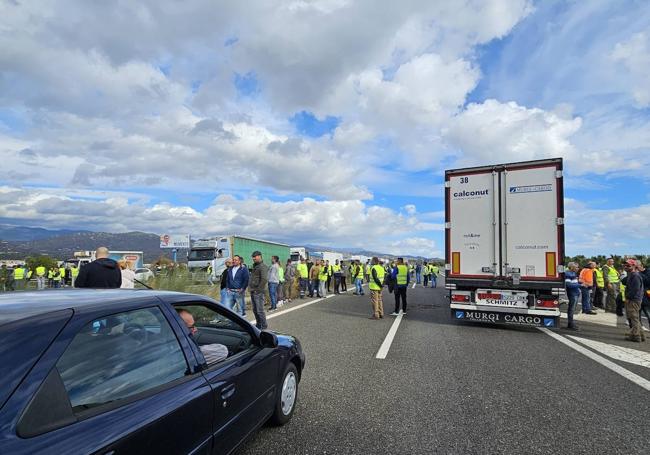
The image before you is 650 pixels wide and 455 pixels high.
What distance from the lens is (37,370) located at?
1602mm

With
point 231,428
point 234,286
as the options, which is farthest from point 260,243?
point 231,428

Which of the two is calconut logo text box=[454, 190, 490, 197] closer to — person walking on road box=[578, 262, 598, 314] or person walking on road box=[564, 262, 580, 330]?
person walking on road box=[564, 262, 580, 330]

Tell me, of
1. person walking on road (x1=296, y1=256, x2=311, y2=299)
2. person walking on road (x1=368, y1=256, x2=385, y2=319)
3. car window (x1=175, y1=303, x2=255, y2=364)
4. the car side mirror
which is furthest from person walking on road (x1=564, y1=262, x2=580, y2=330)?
person walking on road (x1=296, y1=256, x2=311, y2=299)

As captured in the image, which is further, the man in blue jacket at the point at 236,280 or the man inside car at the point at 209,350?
the man in blue jacket at the point at 236,280

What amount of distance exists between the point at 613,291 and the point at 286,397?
13473mm

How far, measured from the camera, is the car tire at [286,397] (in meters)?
→ 3.64

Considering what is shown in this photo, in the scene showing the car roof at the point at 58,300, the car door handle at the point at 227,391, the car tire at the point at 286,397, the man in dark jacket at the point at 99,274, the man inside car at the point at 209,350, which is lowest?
the car tire at the point at 286,397

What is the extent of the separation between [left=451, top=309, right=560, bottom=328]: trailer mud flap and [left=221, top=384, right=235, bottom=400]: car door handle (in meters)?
7.67

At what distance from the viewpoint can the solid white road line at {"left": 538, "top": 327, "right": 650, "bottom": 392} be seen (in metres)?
5.22

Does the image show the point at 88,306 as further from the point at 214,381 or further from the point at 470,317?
the point at 470,317

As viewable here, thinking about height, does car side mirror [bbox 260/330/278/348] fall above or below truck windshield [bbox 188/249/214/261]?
below

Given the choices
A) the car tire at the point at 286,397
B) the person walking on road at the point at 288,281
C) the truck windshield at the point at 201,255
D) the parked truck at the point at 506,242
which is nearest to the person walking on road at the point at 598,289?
the parked truck at the point at 506,242

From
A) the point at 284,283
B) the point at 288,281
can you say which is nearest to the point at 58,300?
the point at 284,283

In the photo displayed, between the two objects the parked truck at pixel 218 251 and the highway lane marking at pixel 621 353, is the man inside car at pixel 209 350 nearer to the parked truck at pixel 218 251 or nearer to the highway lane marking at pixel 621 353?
the highway lane marking at pixel 621 353
